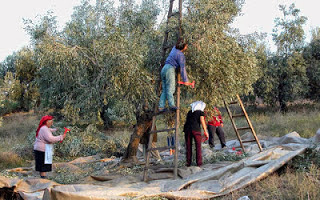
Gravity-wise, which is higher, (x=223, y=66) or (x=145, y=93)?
(x=223, y=66)

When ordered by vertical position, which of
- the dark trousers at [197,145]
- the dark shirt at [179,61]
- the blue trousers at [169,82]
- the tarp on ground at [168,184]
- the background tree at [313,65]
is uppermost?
the background tree at [313,65]

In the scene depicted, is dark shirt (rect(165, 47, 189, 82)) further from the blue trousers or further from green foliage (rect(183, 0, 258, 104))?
green foliage (rect(183, 0, 258, 104))

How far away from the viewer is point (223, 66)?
8.29 meters

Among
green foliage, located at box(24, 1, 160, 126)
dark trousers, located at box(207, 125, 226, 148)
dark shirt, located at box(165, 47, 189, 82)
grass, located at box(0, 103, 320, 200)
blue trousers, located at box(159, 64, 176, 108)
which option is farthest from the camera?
dark trousers, located at box(207, 125, 226, 148)

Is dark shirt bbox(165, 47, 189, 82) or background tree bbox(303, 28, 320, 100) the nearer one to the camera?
dark shirt bbox(165, 47, 189, 82)

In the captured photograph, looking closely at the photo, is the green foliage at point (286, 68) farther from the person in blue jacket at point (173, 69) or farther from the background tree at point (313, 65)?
the person in blue jacket at point (173, 69)

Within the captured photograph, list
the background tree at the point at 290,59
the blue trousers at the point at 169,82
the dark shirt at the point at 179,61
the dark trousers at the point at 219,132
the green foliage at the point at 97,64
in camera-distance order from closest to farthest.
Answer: the dark shirt at the point at 179,61
the blue trousers at the point at 169,82
the green foliage at the point at 97,64
the dark trousers at the point at 219,132
the background tree at the point at 290,59

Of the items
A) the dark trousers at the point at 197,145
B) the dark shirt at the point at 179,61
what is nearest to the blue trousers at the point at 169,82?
the dark shirt at the point at 179,61

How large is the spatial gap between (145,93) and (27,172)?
4645 millimetres

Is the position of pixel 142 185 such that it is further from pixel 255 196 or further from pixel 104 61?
pixel 104 61

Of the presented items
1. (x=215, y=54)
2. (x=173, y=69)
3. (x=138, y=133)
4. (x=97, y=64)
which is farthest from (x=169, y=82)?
(x=138, y=133)

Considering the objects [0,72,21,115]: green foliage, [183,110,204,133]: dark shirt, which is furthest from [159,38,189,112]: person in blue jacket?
[0,72,21,115]: green foliage

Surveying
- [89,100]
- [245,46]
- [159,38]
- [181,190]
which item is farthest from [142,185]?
[245,46]

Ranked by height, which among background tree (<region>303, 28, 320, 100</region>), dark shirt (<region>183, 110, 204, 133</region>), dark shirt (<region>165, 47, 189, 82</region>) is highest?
background tree (<region>303, 28, 320, 100</region>)
